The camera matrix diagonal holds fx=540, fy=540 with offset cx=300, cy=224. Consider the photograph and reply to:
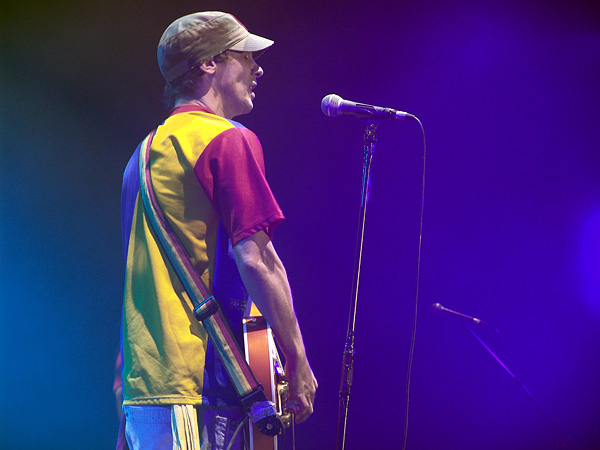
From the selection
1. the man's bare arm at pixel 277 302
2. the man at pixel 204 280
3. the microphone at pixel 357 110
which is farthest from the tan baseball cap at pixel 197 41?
the man's bare arm at pixel 277 302

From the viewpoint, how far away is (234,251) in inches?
57.6

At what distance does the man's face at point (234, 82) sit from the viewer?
6.00 feet

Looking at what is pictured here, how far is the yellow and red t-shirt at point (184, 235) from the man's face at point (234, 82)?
258 millimetres

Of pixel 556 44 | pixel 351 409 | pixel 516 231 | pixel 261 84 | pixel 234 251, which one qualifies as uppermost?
pixel 556 44

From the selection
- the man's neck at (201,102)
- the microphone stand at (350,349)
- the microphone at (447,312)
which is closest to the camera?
the man's neck at (201,102)

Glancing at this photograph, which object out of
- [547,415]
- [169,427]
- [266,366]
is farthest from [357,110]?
[547,415]

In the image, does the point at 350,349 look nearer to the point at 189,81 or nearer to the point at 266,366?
the point at 266,366

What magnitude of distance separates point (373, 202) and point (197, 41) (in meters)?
3.14

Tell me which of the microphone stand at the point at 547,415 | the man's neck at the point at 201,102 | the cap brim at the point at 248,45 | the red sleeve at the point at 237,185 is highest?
the cap brim at the point at 248,45

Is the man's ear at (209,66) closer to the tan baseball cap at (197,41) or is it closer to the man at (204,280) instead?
the tan baseball cap at (197,41)

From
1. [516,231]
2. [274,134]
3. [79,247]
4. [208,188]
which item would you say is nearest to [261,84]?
→ [274,134]

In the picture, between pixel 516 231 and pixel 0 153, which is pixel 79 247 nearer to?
pixel 0 153

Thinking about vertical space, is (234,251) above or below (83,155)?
below

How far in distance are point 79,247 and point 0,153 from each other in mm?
865
